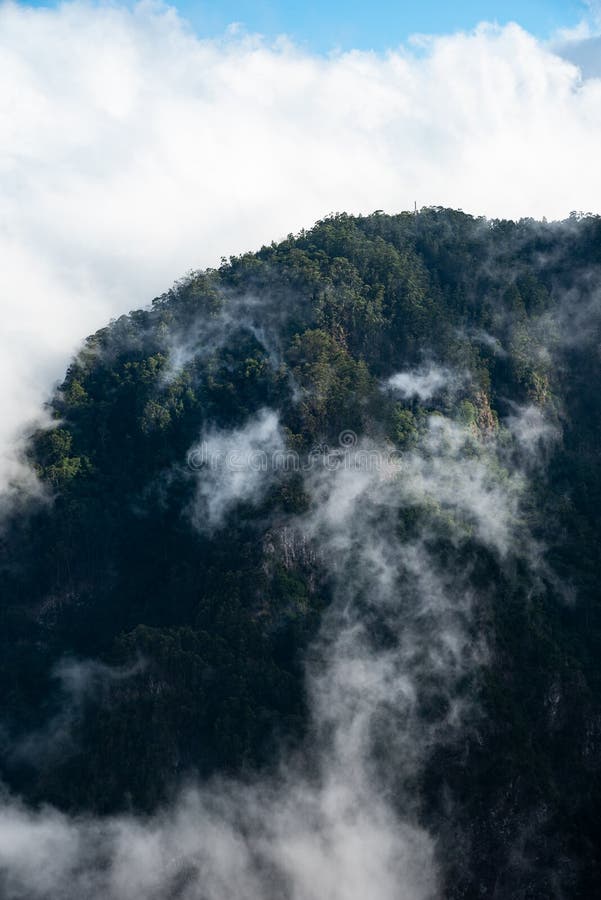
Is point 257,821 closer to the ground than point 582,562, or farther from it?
closer to the ground

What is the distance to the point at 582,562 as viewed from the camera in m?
75.2

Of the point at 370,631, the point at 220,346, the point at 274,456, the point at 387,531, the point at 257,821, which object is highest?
the point at 220,346

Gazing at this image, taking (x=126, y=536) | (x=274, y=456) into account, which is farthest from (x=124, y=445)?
(x=274, y=456)

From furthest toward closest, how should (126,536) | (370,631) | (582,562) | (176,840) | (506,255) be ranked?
(506,255), (126,536), (582,562), (370,631), (176,840)

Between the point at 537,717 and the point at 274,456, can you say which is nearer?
the point at 537,717

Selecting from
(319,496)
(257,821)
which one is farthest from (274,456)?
(257,821)

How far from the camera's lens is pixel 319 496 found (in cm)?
7431

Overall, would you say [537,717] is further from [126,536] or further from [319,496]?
[126,536]

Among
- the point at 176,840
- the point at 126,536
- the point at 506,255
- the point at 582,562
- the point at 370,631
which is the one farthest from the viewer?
the point at 506,255

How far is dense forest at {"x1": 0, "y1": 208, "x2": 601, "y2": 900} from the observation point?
A: 65.7 m

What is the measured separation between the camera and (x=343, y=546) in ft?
238

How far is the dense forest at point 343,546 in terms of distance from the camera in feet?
216

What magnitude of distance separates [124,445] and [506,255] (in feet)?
146

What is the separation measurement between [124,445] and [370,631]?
31993mm
